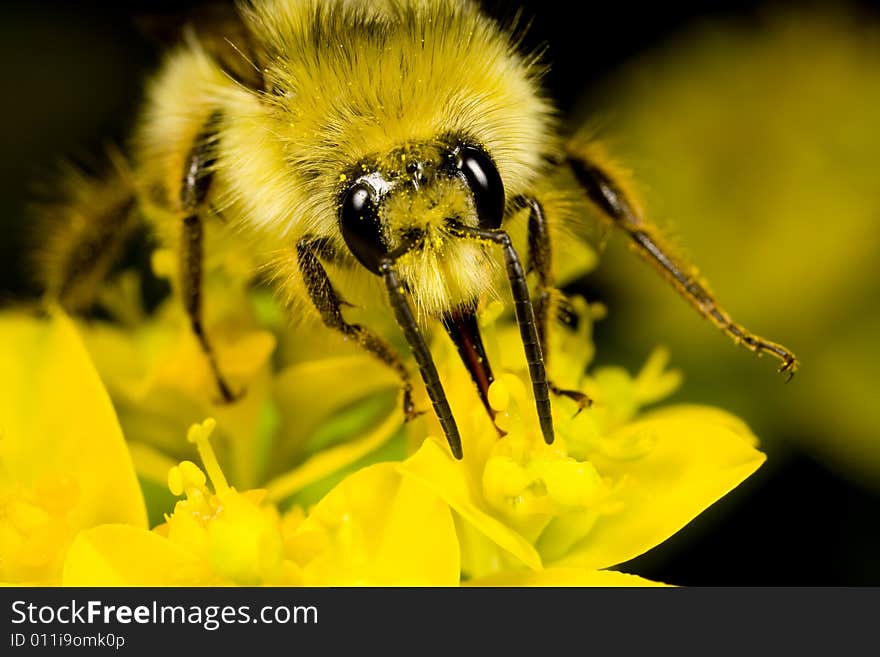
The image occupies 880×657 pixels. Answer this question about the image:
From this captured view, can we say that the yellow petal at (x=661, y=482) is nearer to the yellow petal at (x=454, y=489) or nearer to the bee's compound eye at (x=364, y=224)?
the yellow petal at (x=454, y=489)

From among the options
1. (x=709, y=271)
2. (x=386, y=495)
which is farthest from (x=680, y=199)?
(x=386, y=495)

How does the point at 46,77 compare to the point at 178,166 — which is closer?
the point at 178,166

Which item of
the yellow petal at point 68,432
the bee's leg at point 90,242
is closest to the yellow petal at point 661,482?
the yellow petal at point 68,432

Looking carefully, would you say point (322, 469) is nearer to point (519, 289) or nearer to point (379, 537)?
point (379, 537)

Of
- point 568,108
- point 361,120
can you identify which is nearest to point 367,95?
point 361,120

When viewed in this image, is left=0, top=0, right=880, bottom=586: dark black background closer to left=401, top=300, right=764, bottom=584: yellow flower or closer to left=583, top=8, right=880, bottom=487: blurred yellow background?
left=583, top=8, right=880, bottom=487: blurred yellow background

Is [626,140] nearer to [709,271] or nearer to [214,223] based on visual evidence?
[709,271]

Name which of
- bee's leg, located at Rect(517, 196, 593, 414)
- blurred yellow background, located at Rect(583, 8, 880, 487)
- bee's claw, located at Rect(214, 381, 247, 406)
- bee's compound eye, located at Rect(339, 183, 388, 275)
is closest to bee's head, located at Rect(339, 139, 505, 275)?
bee's compound eye, located at Rect(339, 183, 388, 275)
